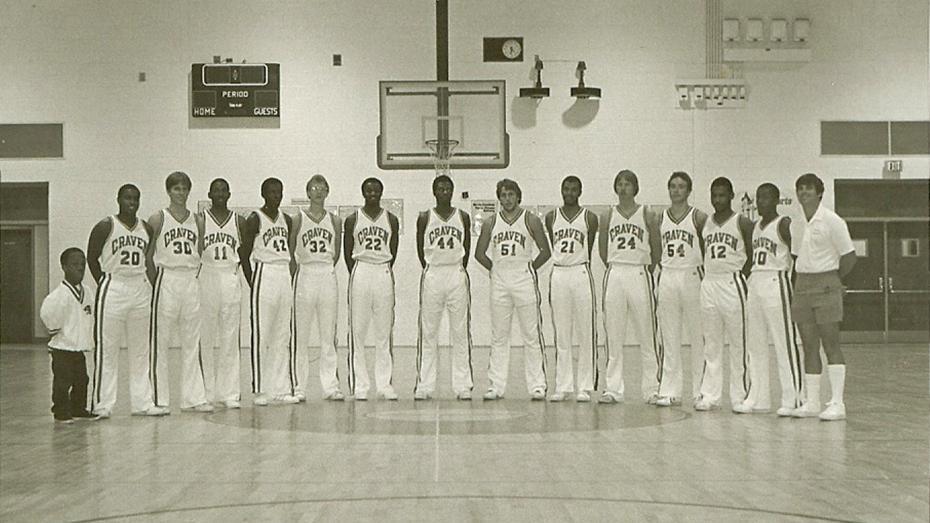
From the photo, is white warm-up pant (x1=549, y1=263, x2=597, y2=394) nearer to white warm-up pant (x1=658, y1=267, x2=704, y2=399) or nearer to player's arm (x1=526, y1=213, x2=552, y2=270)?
player's arm (x1=526, y1=213, x2=552, y2=270)

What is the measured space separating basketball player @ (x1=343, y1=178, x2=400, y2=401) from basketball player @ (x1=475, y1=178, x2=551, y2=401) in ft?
2.79

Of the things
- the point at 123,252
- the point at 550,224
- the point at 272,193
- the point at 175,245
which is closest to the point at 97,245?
the point at 123,252

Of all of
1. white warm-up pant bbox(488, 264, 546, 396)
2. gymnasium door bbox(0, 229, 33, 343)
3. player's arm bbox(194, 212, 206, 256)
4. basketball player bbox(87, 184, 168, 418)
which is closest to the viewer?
basketball player bbox(87, 184, 168, 418)

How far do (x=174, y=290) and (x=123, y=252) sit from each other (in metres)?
0.51

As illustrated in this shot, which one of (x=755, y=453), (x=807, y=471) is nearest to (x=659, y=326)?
(x=755, y=453)

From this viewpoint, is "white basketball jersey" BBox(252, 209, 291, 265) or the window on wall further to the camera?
the window on wall

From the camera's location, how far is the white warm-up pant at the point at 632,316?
1012cm

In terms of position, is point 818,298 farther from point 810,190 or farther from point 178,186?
A: point 178,186

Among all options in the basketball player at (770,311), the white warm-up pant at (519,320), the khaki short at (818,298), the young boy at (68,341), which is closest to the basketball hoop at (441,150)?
the white warm-up pant at (519,320)

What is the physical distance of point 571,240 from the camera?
1033 centimetres

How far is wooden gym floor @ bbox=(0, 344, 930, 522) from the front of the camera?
5395 millimetres

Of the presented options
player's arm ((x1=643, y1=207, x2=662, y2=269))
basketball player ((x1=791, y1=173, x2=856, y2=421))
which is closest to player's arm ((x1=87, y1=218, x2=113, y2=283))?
player's arm ((x1=643, y1=207, x2=662, y2=269))

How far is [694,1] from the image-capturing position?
19734 millimetres

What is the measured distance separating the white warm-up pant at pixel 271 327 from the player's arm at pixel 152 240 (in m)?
0.97
